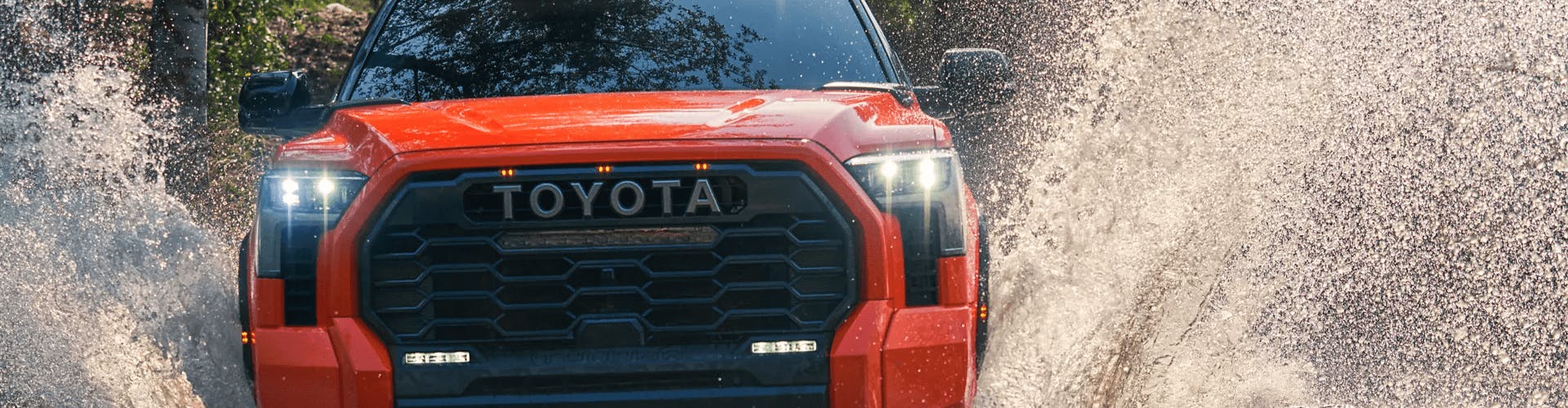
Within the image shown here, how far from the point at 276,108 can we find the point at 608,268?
5.88 ft

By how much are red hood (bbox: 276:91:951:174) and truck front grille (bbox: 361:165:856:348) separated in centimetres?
11

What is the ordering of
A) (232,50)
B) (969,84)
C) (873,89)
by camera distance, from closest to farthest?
(873,89) < (969,84) < (232,50)

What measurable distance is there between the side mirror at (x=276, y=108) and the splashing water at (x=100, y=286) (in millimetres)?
1143

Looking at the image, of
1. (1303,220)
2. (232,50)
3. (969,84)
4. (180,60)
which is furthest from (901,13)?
(969,84)

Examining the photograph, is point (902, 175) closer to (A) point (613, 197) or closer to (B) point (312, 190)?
(A) point (613, 197)

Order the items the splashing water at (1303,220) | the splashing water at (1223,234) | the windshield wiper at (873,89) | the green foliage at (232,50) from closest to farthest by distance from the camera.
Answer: the windshield wiper at (873,89), the splashing water at (1223,234), the splashing water at (1303,220), the green foliage at (232,50)

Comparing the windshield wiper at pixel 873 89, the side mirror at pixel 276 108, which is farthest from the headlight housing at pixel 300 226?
the windshield wiper at pixel 873 89

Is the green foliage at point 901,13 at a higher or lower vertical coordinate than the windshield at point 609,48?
higher

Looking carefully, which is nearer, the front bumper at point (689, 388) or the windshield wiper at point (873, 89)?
the front bumper at point (689, 388)

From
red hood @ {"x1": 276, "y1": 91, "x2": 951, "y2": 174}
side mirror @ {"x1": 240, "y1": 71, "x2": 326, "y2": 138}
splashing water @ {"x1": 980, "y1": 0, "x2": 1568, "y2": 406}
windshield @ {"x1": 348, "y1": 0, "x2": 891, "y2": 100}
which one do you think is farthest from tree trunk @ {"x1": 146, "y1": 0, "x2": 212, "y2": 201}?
red hood @ {"x1": 276, "y1": 91, "x2": 951, "y2": 174}

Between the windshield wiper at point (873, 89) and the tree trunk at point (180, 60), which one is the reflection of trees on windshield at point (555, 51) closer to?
the windshield wiper at point (873, 89)

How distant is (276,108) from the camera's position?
5.29 meters

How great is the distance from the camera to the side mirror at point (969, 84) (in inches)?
208

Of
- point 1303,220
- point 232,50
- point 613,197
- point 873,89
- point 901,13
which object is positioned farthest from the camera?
point 901,13
